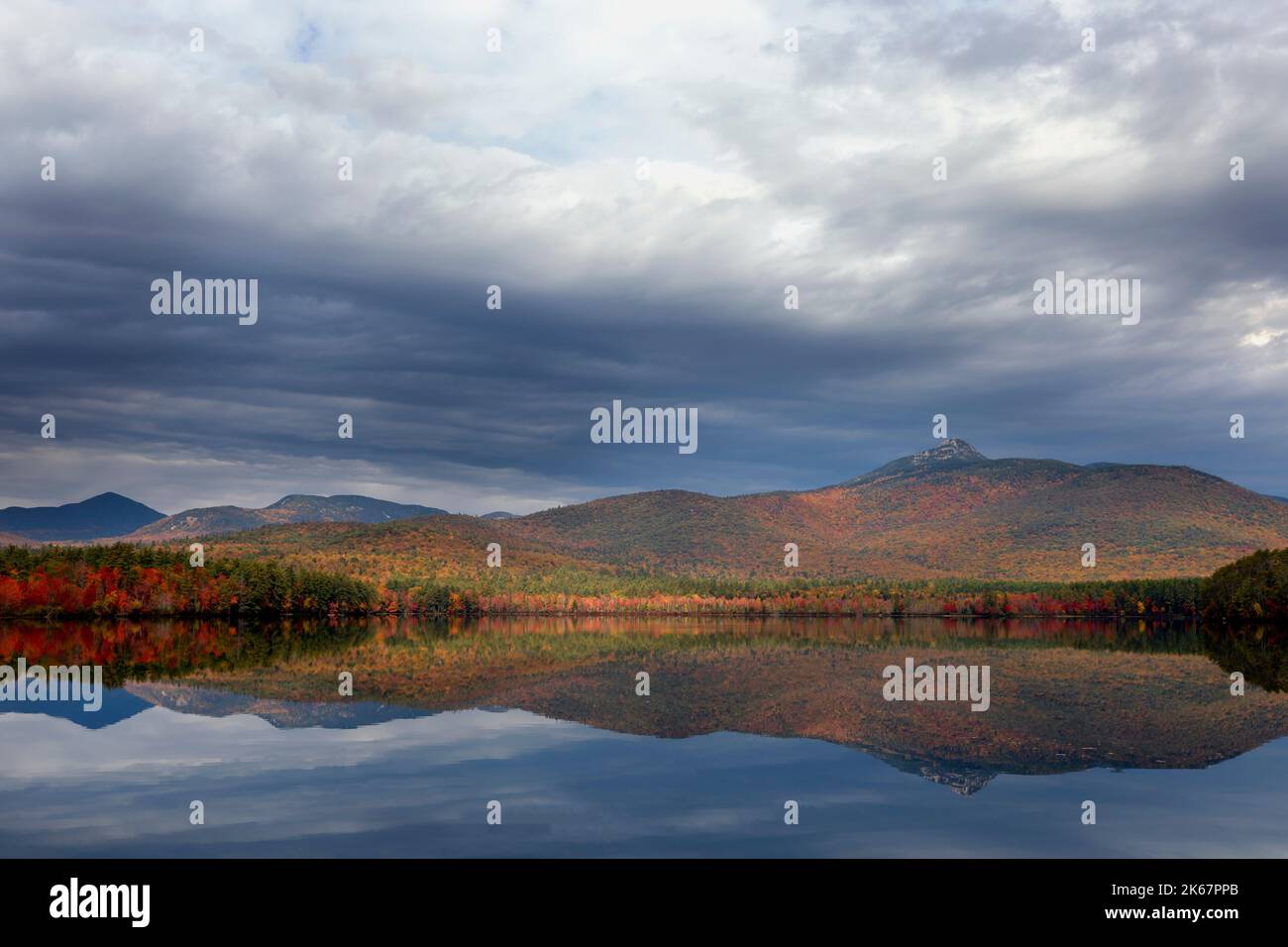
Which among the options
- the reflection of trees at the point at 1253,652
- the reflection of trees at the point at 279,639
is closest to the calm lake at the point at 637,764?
the reflection of trees at the point at 1253,652

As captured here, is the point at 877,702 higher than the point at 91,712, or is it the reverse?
the point at 91,712

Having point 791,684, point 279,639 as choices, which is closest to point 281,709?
point 791,684

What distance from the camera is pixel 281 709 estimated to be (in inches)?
1681

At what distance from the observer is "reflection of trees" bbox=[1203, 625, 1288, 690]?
2473 inches

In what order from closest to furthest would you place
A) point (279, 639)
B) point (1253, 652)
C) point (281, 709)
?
point (281, 709) → point (1253, 652) → point (279, 639)

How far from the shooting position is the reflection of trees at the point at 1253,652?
62.8 meters

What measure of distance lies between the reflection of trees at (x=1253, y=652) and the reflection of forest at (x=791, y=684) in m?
0.34

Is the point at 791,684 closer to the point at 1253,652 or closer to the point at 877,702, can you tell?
the point at 877,702

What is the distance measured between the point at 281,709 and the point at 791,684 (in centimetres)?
2813

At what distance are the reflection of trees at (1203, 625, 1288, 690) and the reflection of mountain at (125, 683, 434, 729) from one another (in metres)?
51.6
